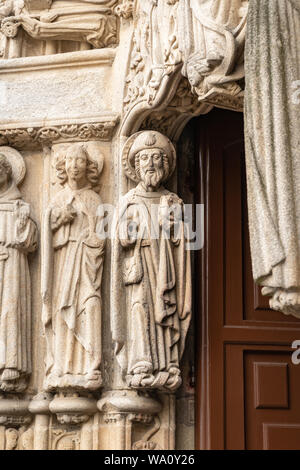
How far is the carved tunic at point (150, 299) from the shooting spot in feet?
16.1

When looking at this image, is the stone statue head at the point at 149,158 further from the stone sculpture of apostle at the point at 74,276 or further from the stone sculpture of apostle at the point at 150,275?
the stone sculpture of apostle at the point at 74,276

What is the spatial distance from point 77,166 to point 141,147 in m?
→ 0.36

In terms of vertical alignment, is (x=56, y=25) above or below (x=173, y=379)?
above

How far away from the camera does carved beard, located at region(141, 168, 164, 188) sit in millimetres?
5121

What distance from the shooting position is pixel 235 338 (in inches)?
204

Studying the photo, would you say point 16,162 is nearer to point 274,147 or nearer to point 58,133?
point 58,133

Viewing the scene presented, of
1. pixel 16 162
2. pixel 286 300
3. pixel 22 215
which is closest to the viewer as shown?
pixel 286 300

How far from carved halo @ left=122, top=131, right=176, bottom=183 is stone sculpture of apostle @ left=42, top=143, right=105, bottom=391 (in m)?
0.18

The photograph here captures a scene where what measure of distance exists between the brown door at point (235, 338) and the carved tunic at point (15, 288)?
884 millimetres

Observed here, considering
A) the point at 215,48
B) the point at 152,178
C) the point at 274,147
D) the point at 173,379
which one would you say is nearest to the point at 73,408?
the point at 173,379

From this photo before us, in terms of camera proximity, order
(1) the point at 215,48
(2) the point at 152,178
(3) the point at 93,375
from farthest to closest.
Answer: (2) the point at 152,178, (3) the point at 93,375, (1) the point at 215,48

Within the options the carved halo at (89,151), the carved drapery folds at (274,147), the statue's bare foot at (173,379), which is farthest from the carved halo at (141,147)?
the statue's bare foot at (173,379)

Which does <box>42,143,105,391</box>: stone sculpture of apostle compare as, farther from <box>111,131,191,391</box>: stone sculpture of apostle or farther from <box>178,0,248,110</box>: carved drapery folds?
<box>178,0,248,110</box>: carved drapery folds

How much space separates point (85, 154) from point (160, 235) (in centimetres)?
62
